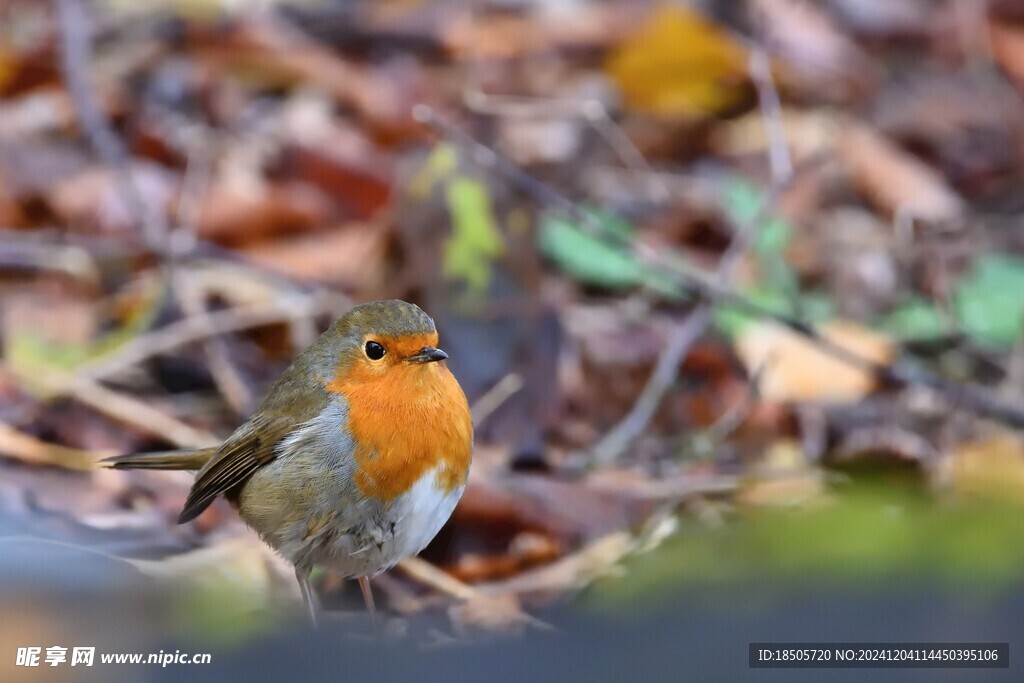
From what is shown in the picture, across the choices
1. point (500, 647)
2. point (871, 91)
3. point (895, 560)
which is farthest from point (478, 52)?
point (500, 647)

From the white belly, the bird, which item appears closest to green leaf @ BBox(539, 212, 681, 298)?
the bird

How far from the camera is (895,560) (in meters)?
2.27

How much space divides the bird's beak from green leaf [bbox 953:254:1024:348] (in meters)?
2.04

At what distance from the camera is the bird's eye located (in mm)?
1965

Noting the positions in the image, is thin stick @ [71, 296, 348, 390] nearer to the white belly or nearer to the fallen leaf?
the white belly

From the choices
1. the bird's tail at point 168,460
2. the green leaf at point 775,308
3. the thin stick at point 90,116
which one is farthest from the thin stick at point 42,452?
the green leaf at point 775,308

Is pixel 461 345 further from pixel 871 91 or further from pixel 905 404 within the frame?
pixel 871 91

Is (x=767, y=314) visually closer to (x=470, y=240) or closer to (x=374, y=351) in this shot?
(x=470, y=240)

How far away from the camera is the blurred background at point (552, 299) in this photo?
7.02ft

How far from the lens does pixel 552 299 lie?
3.18m

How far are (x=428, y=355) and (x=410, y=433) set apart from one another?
0.12m

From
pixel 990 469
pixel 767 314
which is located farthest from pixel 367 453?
pixel 990 469

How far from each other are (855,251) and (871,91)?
3.32 feet

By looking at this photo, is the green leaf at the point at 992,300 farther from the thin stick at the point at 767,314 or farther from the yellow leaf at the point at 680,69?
the yellow leaf at the point at 680,69
